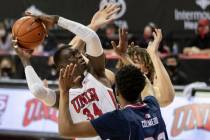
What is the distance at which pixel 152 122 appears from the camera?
4.72 m

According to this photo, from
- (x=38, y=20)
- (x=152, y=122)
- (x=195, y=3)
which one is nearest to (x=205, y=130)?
(x=38, y=20)

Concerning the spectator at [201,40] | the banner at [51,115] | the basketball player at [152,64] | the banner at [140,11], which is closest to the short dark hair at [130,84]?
the basketball player at [152,64]

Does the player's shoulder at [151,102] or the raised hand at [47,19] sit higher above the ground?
the raised hand at [47,19]

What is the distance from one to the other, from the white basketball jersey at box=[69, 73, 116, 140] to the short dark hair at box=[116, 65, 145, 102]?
1012 mm

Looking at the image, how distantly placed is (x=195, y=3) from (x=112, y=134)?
1020cm

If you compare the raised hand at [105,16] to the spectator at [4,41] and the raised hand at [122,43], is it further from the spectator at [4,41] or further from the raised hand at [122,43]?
the spectator at [4,41]

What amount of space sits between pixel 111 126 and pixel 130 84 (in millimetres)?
319

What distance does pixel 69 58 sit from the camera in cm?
568

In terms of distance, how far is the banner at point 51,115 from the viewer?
9375mm

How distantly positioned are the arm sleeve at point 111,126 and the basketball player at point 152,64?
1.09 meters

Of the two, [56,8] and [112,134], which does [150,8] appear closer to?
[56,8]

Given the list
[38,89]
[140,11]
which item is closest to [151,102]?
[38,89]

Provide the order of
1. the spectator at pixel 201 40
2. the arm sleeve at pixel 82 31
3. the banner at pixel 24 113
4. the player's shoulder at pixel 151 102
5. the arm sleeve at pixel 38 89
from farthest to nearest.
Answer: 1. the spectator at pixel 201 40
2. the banner at pixel 24 113
3. the arm sleeve at pixel 82 31
4. the arm sleeve at pixel 38 89
5. the player's shoulder at pixel 151 102

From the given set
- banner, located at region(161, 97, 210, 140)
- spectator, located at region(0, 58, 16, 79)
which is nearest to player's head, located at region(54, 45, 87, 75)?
banner, located at region(161, 97, 210, 140)
